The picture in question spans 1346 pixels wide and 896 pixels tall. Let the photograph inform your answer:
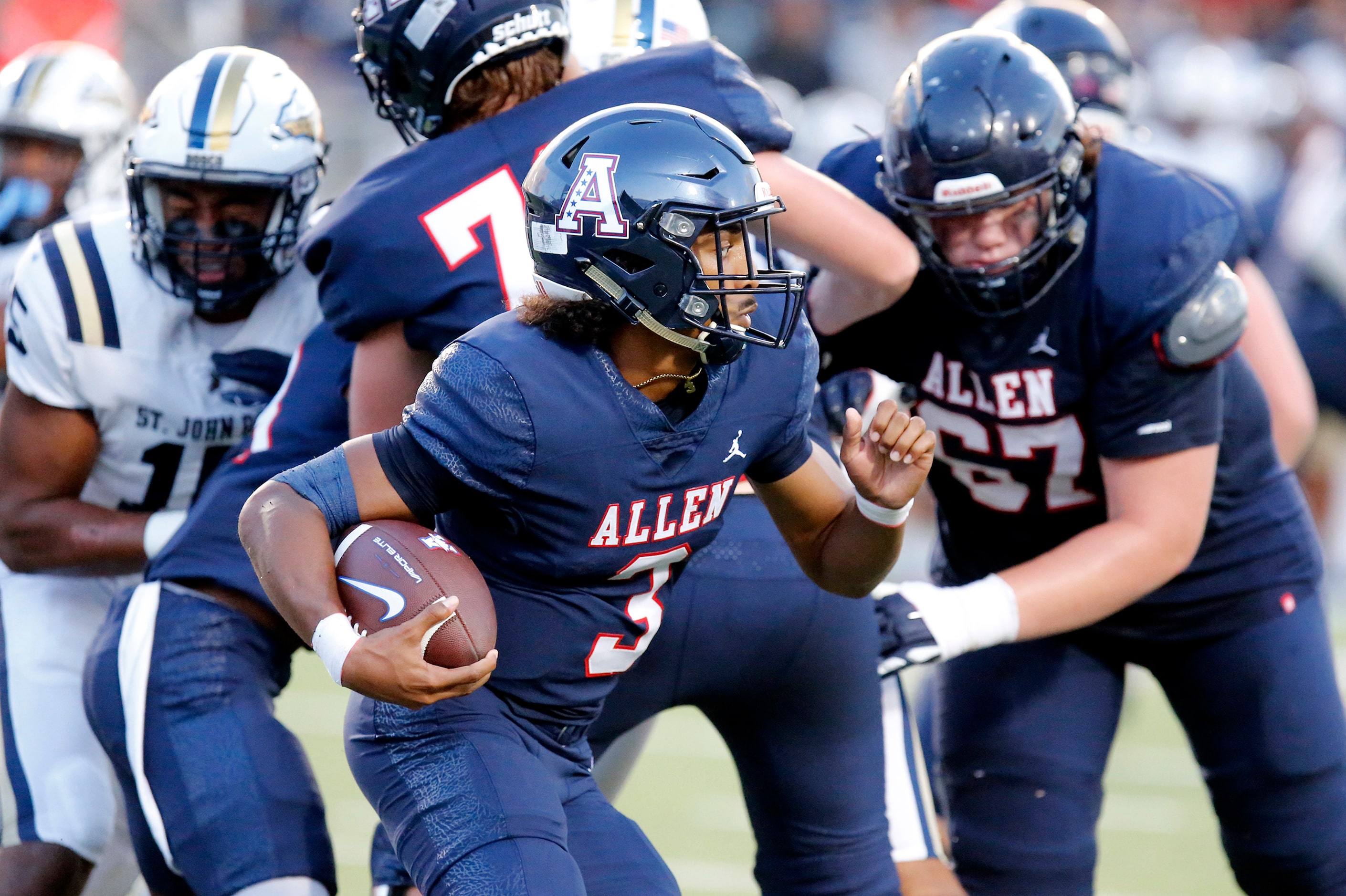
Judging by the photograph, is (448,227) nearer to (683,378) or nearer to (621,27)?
(683,378)

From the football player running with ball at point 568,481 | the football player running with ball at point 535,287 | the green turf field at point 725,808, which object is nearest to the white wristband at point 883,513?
the football player running with ball at point 568,481

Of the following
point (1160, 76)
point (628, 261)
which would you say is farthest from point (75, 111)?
point (1160, 76)

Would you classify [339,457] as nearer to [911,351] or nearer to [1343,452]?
[911,351]

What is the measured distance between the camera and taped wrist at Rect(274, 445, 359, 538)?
2184 millimetres

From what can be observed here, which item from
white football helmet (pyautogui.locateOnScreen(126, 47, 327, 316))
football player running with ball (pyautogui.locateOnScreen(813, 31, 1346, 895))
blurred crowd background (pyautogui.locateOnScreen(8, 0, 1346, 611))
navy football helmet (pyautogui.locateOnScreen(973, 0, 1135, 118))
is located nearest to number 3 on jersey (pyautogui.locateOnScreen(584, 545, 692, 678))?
football player running with ball (pyautogui.locateOnScreen(813, 31, 1346, 895))

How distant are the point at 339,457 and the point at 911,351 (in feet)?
4.34

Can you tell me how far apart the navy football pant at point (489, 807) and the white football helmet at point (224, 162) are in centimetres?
114

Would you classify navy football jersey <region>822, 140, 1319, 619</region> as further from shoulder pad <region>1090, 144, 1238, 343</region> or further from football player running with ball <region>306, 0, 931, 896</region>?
football player running with ball <region>306, 0, 931, 896</region>

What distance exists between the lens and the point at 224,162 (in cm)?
319

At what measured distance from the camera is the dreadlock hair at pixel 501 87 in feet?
9.10

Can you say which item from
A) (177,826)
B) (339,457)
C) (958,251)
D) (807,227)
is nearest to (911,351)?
(958,251)

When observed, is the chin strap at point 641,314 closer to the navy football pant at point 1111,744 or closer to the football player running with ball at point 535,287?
the football player running with ball at point 535,287

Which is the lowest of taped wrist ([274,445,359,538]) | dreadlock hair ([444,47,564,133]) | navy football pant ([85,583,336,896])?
navy football pant ([85,583,336,896])

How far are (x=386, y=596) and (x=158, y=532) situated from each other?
3.81 ft
